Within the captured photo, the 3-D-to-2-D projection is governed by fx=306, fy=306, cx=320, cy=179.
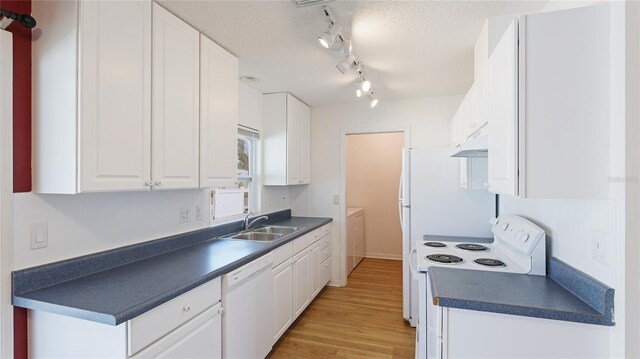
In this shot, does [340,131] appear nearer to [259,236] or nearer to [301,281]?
[259,236]

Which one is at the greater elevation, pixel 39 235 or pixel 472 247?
pixel 39 235

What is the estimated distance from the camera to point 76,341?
1.33 metres

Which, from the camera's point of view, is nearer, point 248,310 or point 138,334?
point 138,334

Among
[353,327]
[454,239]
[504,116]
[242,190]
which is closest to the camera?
[504,116]

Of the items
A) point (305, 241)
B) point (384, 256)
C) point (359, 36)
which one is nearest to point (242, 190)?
point (305, 241)

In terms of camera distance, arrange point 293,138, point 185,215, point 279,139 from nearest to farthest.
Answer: point 185,215
point 279,139
point 293,138

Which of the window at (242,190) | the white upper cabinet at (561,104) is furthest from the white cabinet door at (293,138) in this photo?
the white upper cabinet at (561,104)

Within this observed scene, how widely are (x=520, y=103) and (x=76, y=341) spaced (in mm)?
2106

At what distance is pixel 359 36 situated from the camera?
2.11 meters

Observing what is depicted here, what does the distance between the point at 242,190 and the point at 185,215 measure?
0.96 meters

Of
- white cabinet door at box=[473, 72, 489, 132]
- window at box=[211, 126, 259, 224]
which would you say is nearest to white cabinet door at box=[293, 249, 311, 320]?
window at box=[211, 126, 259, 224]

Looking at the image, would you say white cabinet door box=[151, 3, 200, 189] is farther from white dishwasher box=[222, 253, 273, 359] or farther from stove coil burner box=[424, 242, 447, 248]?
stove coil burner box=[424, 242, 447, 248]

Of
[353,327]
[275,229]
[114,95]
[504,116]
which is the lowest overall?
[353,327]

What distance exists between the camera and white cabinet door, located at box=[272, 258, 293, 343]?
250cm
